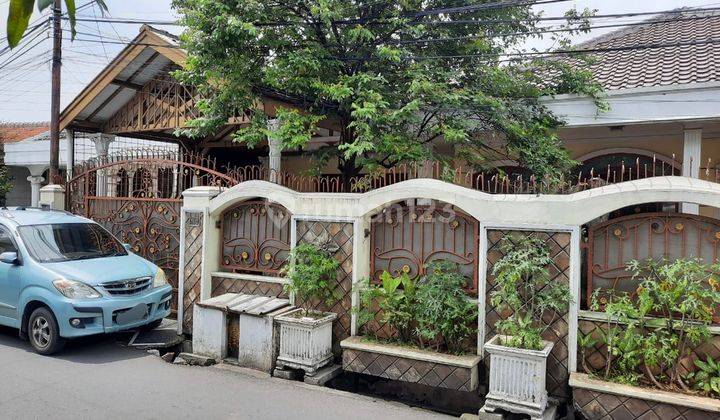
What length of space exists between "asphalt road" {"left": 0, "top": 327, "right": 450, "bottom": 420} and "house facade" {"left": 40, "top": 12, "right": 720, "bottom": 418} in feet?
1.94

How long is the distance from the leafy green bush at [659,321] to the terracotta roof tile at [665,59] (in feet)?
11.5

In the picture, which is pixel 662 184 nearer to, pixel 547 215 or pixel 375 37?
pixel 547 215

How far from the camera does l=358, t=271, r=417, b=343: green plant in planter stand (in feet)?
17.7

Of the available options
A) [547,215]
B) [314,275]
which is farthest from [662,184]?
[314,275]

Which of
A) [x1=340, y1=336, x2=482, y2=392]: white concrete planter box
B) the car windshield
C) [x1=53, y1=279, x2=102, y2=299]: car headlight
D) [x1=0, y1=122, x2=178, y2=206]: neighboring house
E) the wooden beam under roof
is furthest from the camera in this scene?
[x1=0, y1=122, x2=178, y2=206]: neighboring house

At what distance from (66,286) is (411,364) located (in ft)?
13.2

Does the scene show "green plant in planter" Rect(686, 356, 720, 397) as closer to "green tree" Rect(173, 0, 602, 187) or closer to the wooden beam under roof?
"green tree" Rect(173, 0, 602, 187)

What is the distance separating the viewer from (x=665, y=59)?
8.96 metres

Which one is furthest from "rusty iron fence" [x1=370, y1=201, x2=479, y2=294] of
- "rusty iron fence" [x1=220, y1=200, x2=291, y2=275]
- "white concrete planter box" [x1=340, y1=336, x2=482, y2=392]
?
"rusty iron fence" [x1=220, y1=200, x2=291, y2=275]

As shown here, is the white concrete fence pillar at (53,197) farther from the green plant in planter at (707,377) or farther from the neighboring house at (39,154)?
the green plant in planter at (707,377)

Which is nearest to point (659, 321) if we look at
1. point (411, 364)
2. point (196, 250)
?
point (411, 364)

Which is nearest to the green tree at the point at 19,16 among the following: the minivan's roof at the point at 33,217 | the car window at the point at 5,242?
the car window at the point at 5,242

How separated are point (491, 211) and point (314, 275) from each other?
203 cm

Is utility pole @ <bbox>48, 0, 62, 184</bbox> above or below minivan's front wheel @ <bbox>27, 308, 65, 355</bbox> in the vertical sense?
above
